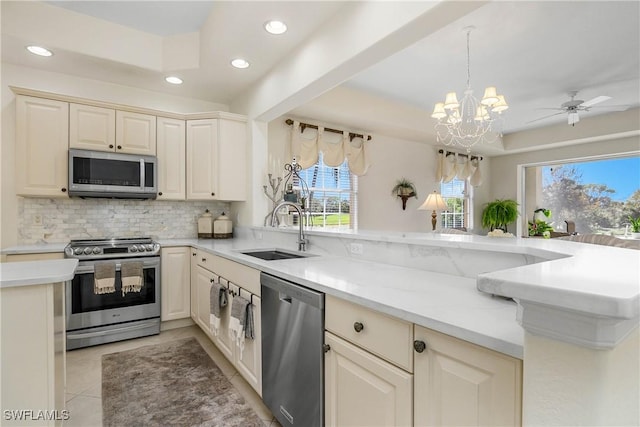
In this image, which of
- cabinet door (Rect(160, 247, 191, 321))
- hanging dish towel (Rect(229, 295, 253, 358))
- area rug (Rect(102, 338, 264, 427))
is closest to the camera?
area rug (Rect(102, 338, 264, 427))

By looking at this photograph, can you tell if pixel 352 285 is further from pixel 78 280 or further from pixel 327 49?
pixel 78 280

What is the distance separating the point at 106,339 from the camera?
290cm

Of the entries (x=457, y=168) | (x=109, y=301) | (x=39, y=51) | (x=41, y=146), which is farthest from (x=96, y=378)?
(x=457, y=168)

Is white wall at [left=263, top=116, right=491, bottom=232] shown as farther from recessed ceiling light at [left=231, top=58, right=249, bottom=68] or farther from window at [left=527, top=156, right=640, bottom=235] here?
window at [left=527, top=156, right=640, bottom=235]

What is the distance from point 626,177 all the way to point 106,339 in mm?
8065

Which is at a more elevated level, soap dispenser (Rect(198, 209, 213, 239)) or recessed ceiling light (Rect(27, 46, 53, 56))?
recessed ceiling light (Rect(27, 46, 53, 56))

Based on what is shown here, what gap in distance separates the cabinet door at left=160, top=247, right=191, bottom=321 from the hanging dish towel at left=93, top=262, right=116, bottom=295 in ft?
1.45

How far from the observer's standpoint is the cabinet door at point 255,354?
1896mm

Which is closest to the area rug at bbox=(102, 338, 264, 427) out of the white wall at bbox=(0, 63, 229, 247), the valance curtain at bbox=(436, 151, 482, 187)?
the white wall at bbox=(0, 63, 229, 247)

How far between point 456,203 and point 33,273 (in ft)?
21.8

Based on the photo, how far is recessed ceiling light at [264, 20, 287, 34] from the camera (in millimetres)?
2371

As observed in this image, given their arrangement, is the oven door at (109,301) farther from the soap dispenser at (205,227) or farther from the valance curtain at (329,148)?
the valance curtain at (329,148)

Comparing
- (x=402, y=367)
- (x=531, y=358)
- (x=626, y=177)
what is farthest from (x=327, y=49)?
(x=626, y=177)

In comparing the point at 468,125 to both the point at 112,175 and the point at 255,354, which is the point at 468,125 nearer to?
the point at 255,354
